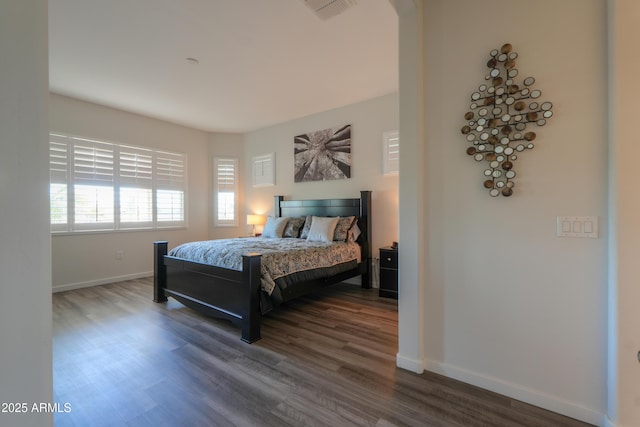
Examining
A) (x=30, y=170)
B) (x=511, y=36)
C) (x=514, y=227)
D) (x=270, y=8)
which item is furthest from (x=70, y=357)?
(x=511, y=36)

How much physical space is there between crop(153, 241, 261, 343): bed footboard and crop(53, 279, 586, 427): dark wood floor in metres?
0.17

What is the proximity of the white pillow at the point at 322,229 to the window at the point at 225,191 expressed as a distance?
8.24 feet

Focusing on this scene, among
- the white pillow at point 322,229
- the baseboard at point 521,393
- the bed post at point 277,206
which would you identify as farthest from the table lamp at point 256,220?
the baseboard at point 521,393

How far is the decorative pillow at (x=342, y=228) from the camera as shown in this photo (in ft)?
12.7

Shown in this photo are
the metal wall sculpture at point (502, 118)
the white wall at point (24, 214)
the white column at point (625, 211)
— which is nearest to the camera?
the white wall at point (24, 214)

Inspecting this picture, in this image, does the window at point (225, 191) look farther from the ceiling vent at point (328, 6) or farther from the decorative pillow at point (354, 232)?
the ceiling vent at point (328, 6)

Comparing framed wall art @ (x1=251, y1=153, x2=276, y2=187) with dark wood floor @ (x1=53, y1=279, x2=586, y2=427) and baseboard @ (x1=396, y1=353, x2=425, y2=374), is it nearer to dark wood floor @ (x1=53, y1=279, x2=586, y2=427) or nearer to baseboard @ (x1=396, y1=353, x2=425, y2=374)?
dark wood floor @ (x1=53, y1=279, x2=586, y2=427)

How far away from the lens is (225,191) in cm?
579

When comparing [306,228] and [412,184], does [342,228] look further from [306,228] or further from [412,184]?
[412,184]

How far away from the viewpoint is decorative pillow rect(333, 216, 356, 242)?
3861 mm

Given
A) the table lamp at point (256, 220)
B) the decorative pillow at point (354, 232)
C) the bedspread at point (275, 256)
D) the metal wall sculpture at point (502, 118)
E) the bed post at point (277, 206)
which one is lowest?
the bedspread at point (275, 256)

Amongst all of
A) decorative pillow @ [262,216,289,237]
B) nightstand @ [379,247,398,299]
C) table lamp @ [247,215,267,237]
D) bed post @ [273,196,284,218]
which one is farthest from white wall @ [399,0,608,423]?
table lamp @ [247,215,267,237]

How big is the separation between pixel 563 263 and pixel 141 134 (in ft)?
18.7

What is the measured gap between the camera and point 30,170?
59 centimetres
